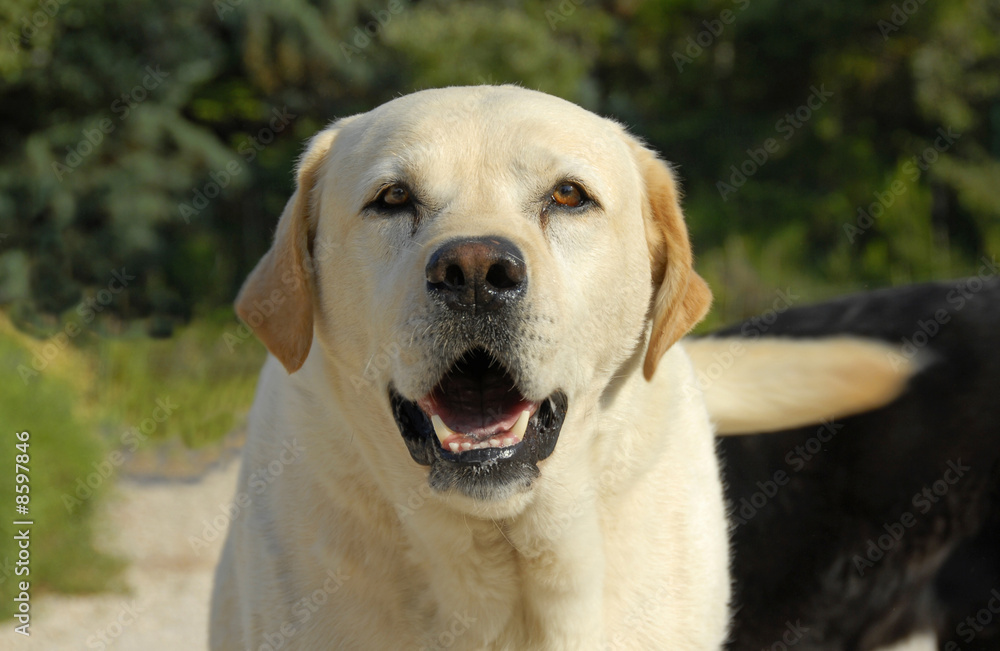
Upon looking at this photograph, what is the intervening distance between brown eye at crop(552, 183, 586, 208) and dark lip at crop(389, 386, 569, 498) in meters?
0.52

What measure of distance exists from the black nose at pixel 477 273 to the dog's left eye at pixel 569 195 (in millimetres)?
398

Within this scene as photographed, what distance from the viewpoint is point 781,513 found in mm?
3707

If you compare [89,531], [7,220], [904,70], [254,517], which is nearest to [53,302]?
[7,220]

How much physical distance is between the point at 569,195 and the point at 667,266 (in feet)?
1.47

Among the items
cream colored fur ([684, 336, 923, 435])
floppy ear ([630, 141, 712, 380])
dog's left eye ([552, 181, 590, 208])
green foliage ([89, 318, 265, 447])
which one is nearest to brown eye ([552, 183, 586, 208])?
dog's left eye ([552, 181, 590, 208])

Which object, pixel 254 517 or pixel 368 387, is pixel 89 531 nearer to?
pixel 254 517

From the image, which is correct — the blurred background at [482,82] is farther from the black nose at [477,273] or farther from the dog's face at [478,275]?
the black nose at [477,273]

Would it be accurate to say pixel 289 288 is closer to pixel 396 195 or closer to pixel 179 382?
pixel 396 195

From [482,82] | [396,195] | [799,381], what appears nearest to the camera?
[396,195]

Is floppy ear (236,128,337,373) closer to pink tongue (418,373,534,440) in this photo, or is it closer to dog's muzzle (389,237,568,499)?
dog's muzzle (389,237,568,499)

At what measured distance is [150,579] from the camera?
6262 mm

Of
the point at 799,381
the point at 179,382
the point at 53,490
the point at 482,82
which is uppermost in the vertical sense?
the point at 799,381

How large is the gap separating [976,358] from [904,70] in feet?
51.3

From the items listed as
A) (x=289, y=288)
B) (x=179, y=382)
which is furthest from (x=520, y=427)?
(x=179, y=382)
